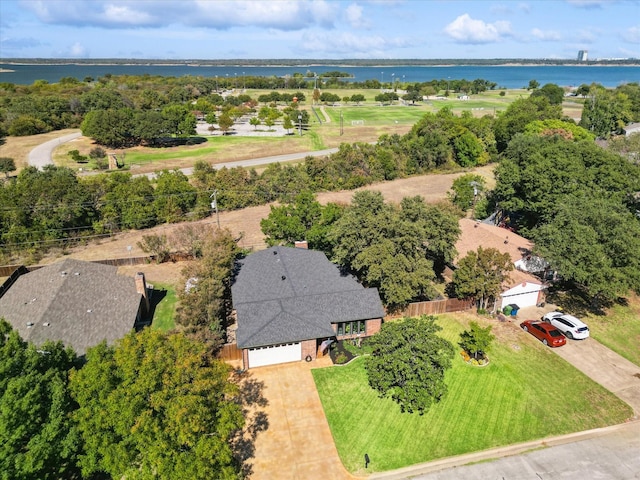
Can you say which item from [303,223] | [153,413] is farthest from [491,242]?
[153,413]

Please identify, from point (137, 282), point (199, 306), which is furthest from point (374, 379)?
point (137, 282)

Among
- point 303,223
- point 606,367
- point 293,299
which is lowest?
point 606,367

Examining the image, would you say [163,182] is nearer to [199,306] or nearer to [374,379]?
[199,306]

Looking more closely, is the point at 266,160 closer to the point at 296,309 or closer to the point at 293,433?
the point at 296,309

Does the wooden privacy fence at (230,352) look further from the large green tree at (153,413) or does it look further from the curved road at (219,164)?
the curved road at (219,164)

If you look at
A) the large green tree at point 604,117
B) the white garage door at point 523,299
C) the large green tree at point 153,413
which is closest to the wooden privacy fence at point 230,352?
the large green tree at point 153,413
